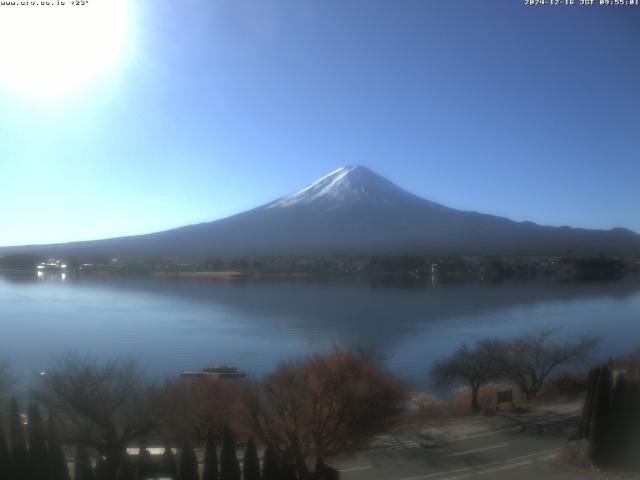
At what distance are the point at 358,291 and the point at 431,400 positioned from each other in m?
11.5

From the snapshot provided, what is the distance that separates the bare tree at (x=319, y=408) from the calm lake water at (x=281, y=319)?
3.20 m

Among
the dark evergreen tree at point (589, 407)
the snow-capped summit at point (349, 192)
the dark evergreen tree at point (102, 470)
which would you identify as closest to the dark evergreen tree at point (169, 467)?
the dark evergreen tree at point (102, 470)

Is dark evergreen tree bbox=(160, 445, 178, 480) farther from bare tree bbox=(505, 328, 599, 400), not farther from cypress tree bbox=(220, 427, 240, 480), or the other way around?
bare tree bbox=(505, 328, 599, 400)

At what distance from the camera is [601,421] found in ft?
11.7

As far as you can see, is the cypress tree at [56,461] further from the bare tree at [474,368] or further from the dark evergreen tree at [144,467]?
the bare tree at [474,368]

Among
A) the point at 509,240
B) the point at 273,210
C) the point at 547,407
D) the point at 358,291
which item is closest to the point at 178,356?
the point at 547,407

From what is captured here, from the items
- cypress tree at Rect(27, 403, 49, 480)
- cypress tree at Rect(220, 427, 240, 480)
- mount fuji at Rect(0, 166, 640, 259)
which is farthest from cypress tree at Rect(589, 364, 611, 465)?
mount fuji at Rect(0, 166, 640, 259)

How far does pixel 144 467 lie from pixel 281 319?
948 cm

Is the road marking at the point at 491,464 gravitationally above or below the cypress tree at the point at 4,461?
below

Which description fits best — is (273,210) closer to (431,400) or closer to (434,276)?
(434,276)

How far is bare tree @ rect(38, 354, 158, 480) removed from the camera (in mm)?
3418

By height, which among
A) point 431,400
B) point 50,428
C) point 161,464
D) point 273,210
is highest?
point 273,210

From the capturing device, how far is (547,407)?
5562 millimetres

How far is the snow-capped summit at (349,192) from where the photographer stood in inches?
1594
